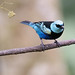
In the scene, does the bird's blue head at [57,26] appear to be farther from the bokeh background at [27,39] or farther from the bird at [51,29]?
the bokeh background at [27,39]

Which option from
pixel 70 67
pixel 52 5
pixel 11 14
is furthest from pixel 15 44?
pixel 11 14

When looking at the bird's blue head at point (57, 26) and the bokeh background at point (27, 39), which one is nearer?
the bird's blue head at point (57, 26)

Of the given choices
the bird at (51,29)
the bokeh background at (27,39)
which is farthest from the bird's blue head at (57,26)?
the bokeh background at (27,39)

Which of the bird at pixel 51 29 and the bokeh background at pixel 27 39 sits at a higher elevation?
the bird at pixel 51 29

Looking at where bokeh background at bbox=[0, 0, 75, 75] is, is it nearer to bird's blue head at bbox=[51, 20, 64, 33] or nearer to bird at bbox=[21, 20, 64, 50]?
bird at bbox=[21, 20, 64, 50]

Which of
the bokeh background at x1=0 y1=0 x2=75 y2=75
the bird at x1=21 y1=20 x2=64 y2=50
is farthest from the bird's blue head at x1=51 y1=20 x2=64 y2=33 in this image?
the bokeh background at x1=0 y1=0 x2=75 y2=75

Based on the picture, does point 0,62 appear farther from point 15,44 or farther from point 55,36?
point 55,36

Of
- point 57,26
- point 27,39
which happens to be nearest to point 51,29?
point 57,26

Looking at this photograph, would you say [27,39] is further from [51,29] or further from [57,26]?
[57,26]
